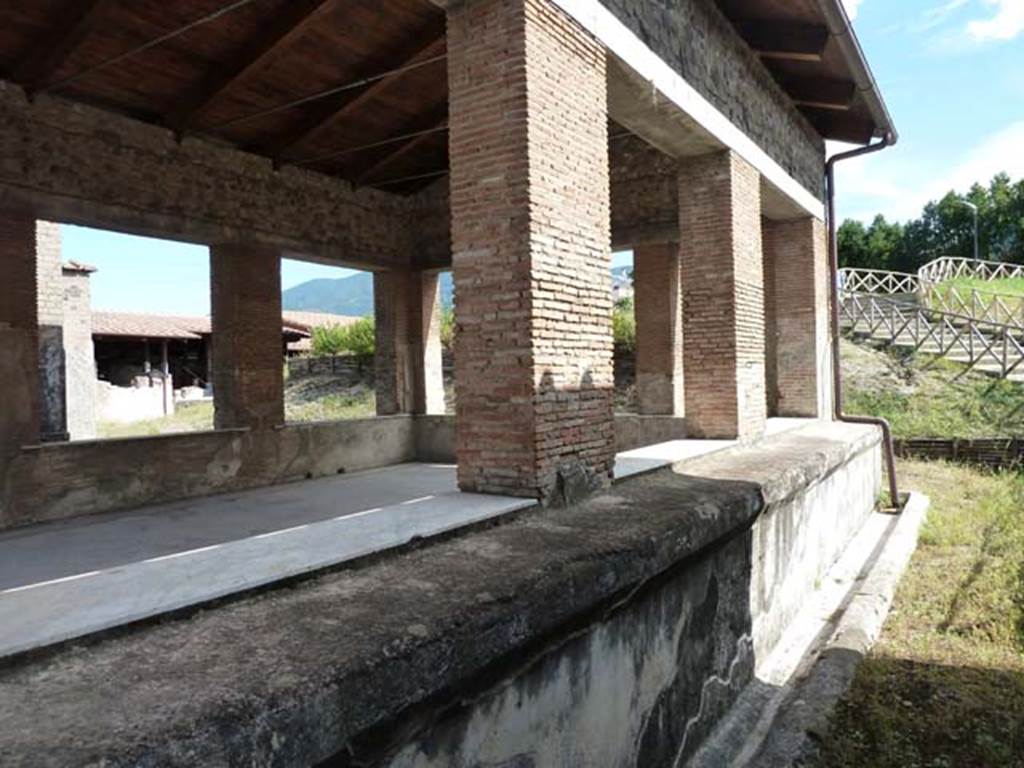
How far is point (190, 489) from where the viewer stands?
30.1 feet

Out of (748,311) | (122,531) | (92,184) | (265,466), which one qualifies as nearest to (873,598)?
(748,311)

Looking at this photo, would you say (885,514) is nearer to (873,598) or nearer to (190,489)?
(873,598)

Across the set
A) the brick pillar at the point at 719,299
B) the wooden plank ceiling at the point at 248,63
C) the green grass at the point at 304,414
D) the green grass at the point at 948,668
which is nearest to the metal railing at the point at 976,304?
the green grass at the point at 948,668

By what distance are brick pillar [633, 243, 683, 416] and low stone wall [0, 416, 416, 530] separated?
4651mm

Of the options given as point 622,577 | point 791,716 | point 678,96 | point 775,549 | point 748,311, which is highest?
point 678,96

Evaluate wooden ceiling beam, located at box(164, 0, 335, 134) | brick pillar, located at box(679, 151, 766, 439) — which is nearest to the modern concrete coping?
brick pillar, located at box(679, 151, 766, 439)

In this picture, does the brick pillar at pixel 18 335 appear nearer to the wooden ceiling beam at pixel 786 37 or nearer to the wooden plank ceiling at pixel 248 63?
the wooden plank ceiling at pixel 248 63

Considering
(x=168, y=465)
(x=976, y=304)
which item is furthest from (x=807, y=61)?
(x=976, y=304)

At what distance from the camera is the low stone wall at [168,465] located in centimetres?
771

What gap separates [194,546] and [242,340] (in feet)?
14.7

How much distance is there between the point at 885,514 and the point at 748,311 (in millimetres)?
3991

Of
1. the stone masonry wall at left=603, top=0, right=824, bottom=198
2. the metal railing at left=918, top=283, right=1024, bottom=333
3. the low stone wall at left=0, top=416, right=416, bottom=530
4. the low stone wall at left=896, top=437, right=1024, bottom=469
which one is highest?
the stone masonry wall at left=603, top=0, right=824, bottom=198

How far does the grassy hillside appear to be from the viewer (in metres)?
14.5

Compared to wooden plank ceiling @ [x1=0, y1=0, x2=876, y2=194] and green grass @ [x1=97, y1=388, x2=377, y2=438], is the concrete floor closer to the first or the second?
wooden plank ceiling @ [x1=0, y1=0, x2=876, y2=194]
